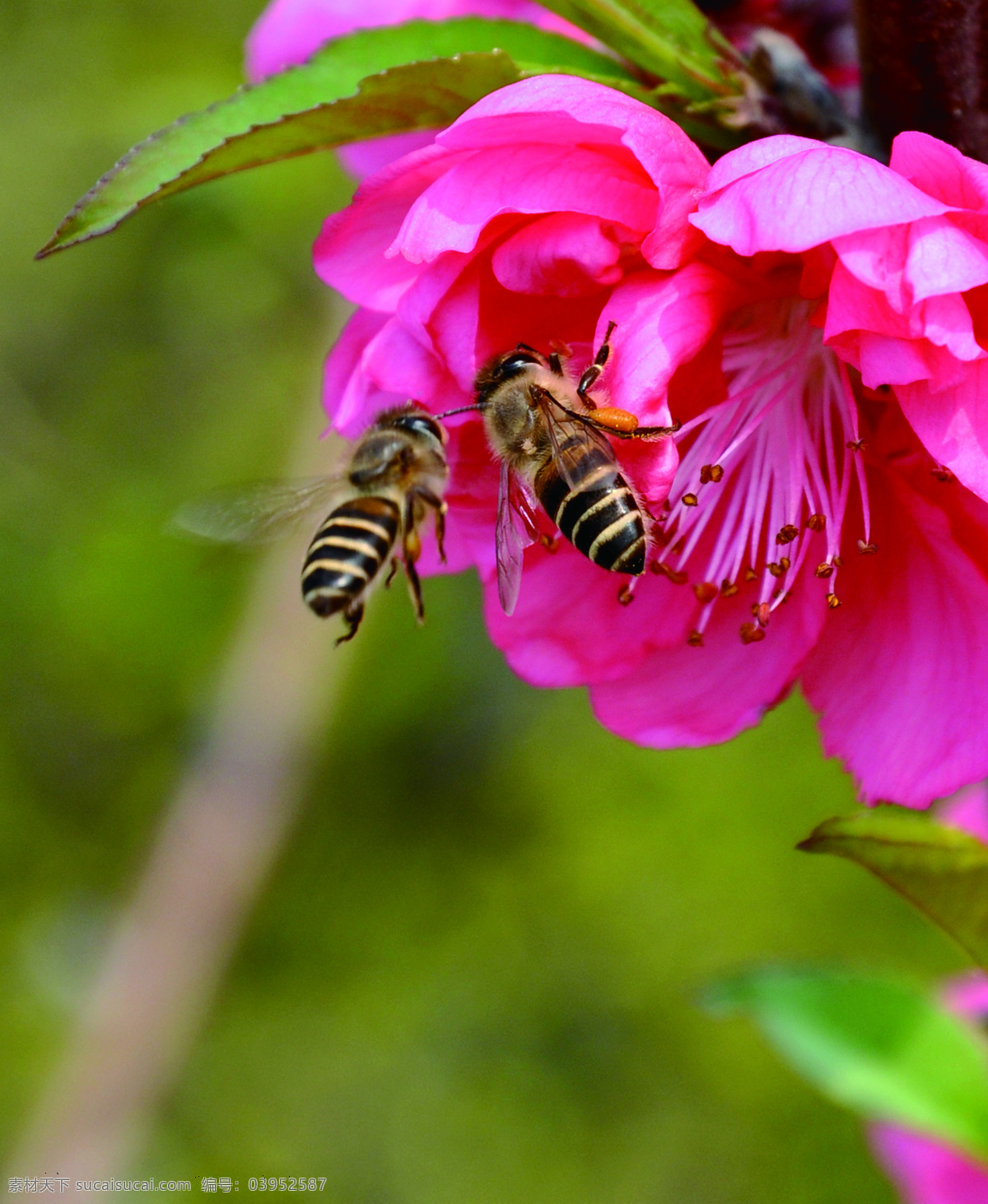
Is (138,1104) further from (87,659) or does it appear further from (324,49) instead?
(324,49)

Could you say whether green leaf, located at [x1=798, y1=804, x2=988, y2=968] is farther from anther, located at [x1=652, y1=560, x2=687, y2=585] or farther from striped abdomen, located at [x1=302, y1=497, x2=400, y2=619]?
striped abdomen, located at [x1=302, y1=497, x2=400, y2=619]

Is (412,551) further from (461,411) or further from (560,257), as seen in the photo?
(560,257)

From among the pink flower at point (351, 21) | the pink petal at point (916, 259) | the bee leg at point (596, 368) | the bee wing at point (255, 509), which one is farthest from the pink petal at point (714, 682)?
the pink flower at point (351, 21)

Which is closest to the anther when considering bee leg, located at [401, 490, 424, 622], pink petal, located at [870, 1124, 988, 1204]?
bee leg, located at [401, 490, 424, 622]

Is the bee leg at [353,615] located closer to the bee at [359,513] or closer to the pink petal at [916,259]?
the bee at [359,513]

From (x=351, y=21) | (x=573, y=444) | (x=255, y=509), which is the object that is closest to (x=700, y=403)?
(x=573, y=444)

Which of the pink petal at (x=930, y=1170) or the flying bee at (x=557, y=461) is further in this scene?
the pink petal at (x=930, y=1170)
